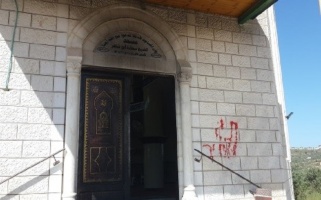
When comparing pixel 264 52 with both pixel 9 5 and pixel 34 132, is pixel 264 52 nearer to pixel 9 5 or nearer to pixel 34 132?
pixel 34 132

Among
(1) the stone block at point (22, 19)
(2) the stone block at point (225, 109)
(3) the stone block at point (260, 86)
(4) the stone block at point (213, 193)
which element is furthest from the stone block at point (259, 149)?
(1) the stone block at point (22, 19)

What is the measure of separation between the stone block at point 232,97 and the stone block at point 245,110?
0.13m

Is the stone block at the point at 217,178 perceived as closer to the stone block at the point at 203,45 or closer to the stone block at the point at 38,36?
the stone block at the point at 203,45

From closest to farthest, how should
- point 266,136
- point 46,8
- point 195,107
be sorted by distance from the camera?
point 46,8
point 195,107
point 266,136

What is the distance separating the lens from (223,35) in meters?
6.90

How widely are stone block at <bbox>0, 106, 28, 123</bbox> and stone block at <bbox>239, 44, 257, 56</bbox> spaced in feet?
15.6

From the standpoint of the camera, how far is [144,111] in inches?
390

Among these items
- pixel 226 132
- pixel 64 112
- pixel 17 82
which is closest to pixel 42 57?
pixel 17 82

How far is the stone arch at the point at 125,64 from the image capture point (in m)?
5.18

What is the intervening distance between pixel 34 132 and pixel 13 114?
0.45m

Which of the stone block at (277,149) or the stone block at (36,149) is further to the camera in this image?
the stone block at (277,149)

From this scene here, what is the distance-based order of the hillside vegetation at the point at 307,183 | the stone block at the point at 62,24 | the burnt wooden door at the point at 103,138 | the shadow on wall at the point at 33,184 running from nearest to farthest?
the shadow on wall at the point at 33,184 → the stone block at the point at 62,24 → the burnt wooden door at the point at 103,138 → the hillside vegetation at the point at 307,183

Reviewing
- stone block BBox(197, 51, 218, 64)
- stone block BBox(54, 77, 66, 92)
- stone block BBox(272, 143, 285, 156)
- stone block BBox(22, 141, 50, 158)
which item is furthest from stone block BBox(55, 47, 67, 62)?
stone block BBox(272, 143, 285, 156)

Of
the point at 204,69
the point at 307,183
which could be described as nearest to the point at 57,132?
the point at 204,69
